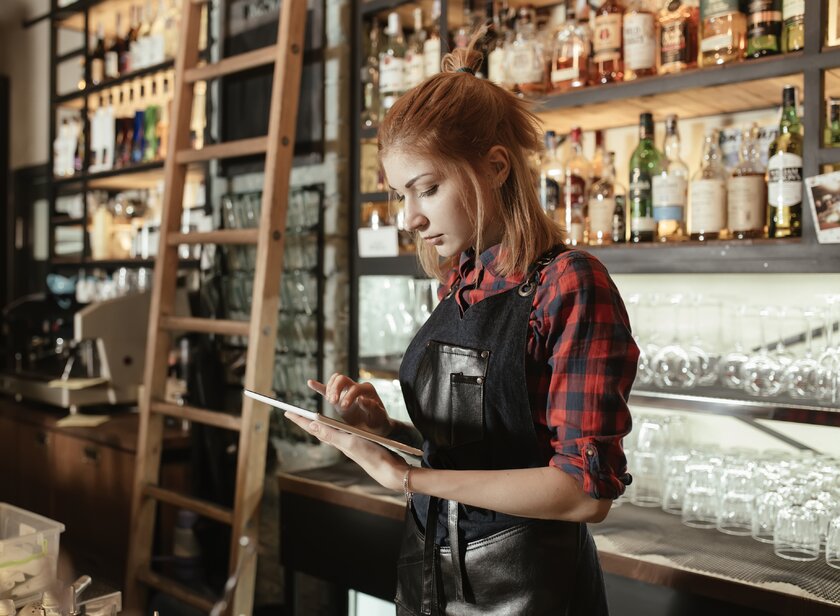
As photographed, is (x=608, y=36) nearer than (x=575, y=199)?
Yes

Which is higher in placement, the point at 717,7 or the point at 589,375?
the point at 717,7

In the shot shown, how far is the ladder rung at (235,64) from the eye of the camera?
289 centimetres

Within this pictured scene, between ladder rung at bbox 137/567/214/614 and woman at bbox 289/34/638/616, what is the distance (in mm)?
1519

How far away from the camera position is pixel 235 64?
9.86 ft

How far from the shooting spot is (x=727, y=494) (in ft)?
6.73

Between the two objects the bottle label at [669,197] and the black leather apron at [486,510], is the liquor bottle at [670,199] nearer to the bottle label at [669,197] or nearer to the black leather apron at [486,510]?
the bottle label at [669,197]

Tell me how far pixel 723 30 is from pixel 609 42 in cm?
32

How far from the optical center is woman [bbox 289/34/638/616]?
3.95 ft

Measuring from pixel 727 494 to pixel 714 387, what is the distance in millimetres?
270

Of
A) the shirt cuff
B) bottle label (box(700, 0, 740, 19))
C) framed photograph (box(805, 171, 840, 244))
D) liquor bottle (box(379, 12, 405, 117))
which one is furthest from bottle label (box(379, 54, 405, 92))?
the shirt cuff

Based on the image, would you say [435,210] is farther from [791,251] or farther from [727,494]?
[727,494]

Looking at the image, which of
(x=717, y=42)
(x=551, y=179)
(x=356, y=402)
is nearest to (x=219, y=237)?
(x=551, y=179)

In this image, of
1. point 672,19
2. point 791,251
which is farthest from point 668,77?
point 791,251

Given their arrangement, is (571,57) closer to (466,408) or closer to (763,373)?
(763,373)
